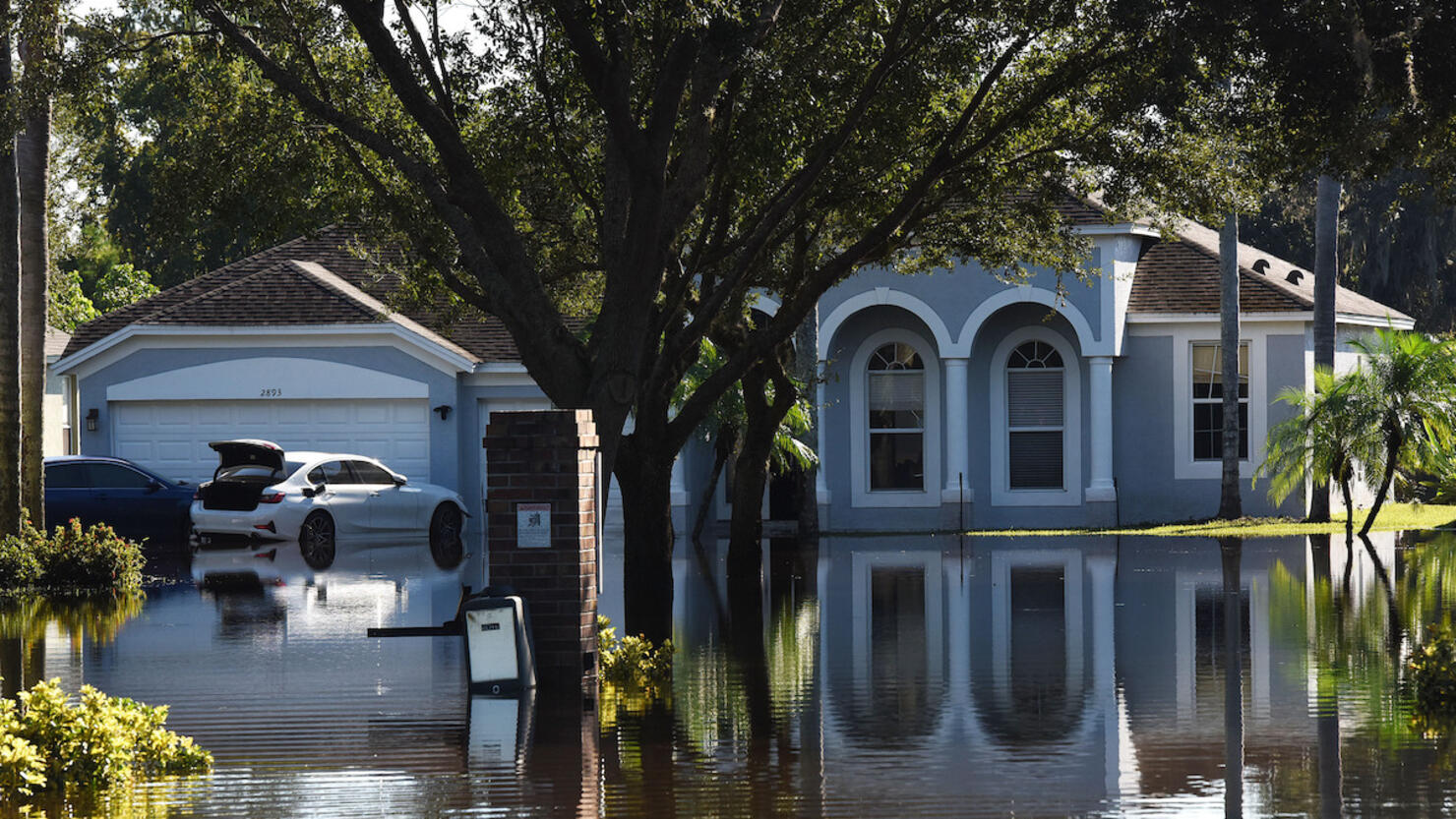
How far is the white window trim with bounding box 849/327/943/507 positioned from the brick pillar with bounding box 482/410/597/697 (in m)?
20.1

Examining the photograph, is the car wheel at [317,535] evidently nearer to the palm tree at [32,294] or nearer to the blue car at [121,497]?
the blue car at [121,497]

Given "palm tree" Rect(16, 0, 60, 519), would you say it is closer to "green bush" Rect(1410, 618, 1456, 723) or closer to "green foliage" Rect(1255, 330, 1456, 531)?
"green bush" Rect(1410, 618, 1456, 723)

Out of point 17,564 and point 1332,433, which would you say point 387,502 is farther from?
point 1332,433

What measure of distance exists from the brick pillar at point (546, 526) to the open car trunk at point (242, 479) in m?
14.1

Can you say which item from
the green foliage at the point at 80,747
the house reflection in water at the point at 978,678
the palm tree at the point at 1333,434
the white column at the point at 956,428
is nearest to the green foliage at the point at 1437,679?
the house reflection in water at the point at 978,678

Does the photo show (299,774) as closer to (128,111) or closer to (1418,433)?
(1418,433)

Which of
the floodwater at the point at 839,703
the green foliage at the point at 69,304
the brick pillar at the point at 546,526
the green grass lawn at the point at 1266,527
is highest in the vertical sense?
the green foliage at the point at 69,304

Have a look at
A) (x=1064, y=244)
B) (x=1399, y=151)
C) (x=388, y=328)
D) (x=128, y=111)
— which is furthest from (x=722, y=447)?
(x=128, y=111)

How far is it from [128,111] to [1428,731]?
45693 millimetres

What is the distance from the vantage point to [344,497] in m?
25.5

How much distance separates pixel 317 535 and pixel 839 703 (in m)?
15.9

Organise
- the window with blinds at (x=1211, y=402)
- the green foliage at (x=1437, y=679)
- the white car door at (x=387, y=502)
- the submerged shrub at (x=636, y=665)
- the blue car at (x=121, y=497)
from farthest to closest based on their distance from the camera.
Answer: the window with blinds at (x=1211, y=402)
the white car door at (x=387, y=502)
the blue car at (x=121, y=497)
the submerged shrub at (x=636, y=665)
the green foliage at (x=1437, y=679)

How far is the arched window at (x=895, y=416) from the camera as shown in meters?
31.3

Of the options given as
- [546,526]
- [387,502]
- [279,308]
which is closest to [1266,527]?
[387,502]
